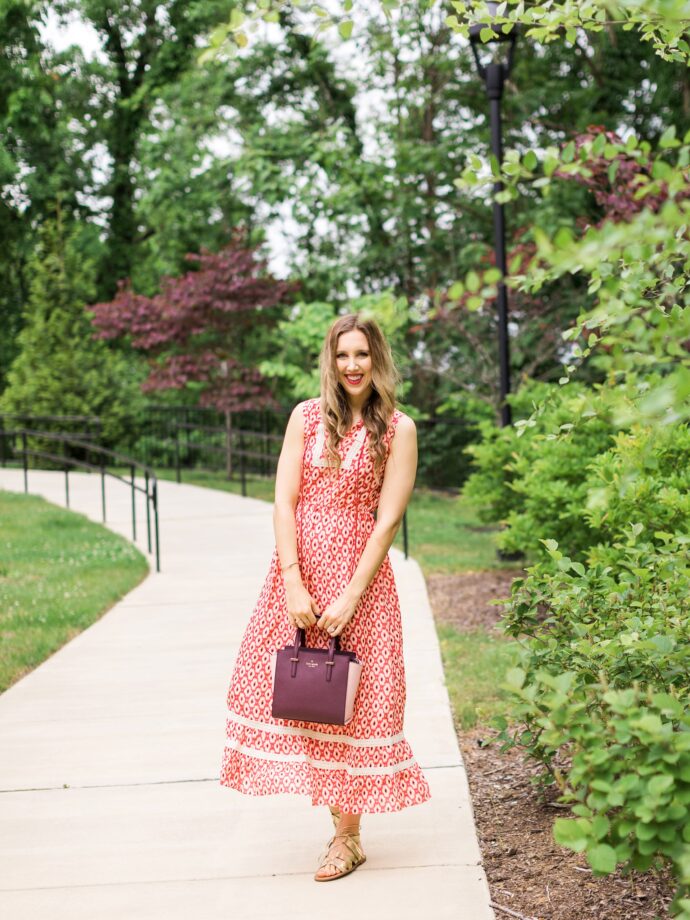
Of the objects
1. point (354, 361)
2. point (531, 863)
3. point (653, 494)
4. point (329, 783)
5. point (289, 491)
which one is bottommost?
point (531, 863)

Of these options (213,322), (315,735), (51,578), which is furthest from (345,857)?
(213,322)

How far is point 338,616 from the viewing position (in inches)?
132

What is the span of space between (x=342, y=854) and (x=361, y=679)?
561 mm

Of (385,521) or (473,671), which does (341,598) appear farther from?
(473,671)

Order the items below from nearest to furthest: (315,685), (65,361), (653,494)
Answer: (315,685) → (653,494) → (65,361)

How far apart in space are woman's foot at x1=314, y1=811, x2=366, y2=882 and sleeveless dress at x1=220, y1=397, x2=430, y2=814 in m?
0.12

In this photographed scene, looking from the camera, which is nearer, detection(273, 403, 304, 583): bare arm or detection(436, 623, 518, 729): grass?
detection(273, 403, 304, 583): bare arm

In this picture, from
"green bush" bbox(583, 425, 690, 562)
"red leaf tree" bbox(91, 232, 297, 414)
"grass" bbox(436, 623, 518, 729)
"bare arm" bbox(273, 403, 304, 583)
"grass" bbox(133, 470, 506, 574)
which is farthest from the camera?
"red leaf tree" bbox(91, 232, 297, 414)

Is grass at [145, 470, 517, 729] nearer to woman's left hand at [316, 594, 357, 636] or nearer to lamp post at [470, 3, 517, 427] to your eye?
woman's left hand at [316, 594, 357, 636]

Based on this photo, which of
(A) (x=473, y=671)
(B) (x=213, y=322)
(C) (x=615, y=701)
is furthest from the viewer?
(B) (x=213, y=322)

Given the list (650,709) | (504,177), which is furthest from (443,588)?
(504,177)

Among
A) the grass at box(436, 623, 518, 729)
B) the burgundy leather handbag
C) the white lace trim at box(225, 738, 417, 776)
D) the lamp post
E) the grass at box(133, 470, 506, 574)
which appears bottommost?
the grass at box(133, 470, 506, 574)

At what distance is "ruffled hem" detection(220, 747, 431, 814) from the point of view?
11.2 feet

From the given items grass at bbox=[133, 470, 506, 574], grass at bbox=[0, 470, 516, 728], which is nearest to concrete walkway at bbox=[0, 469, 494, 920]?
grass at bbox=[0, 470, 516, 728]
